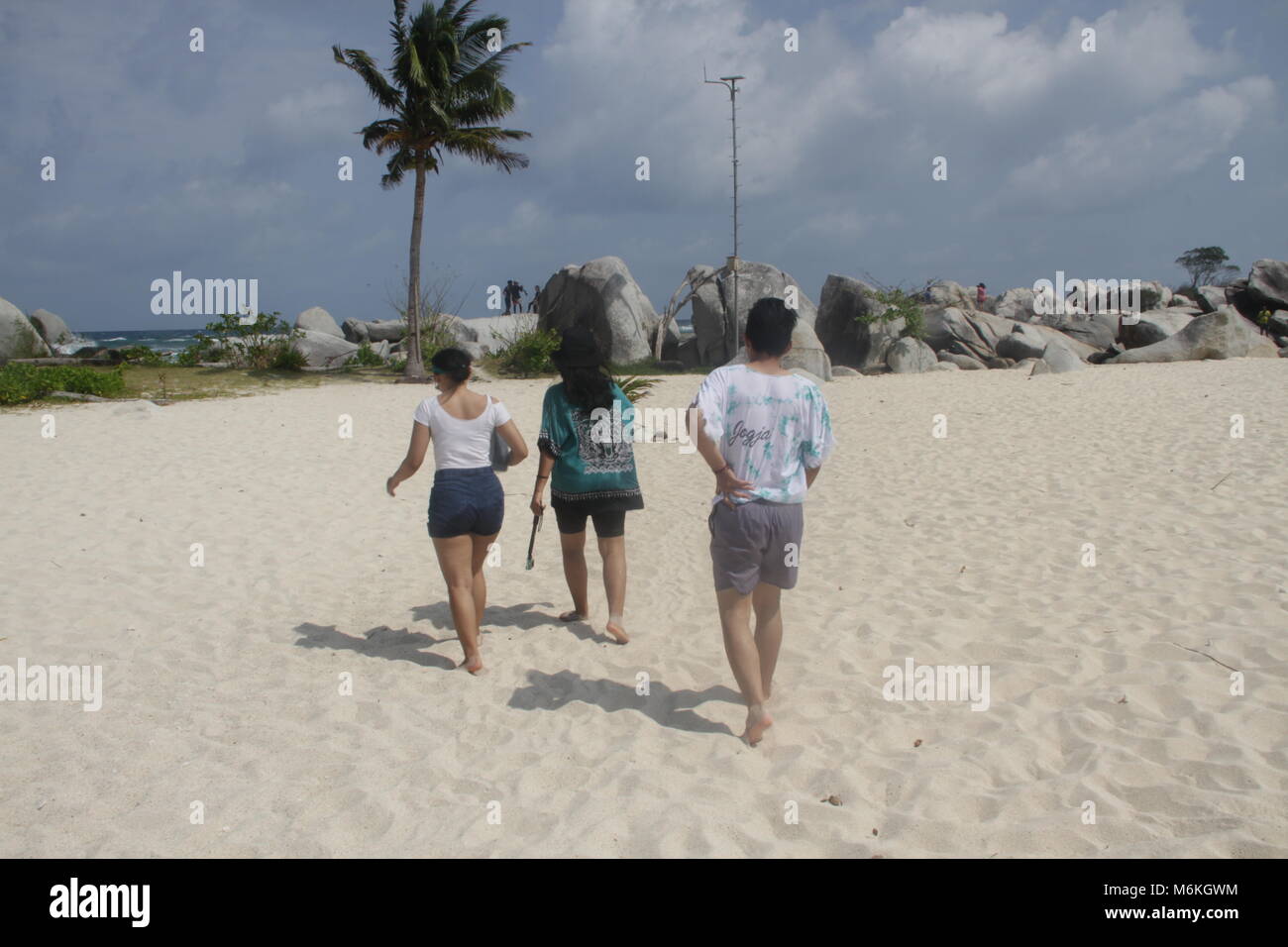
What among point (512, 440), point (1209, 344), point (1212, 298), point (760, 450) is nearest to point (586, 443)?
point (512, 440)

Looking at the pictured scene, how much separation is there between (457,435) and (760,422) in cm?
157

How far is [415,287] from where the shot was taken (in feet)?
66.4

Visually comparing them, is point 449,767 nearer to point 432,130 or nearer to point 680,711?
point 680,711

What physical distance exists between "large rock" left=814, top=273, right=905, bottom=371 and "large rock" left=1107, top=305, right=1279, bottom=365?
228 inches

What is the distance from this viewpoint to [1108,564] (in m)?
5.46

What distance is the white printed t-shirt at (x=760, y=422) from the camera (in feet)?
10.4

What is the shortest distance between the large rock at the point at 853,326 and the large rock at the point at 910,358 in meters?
0.67

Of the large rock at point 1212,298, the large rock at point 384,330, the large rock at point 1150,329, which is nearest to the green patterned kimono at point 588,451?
the large rock at point 1150,329

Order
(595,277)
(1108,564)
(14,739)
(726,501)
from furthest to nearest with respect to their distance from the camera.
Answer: (595,277)
(1108,564)
(14,739)
(726,501)

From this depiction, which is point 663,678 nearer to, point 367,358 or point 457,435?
point 457,435
